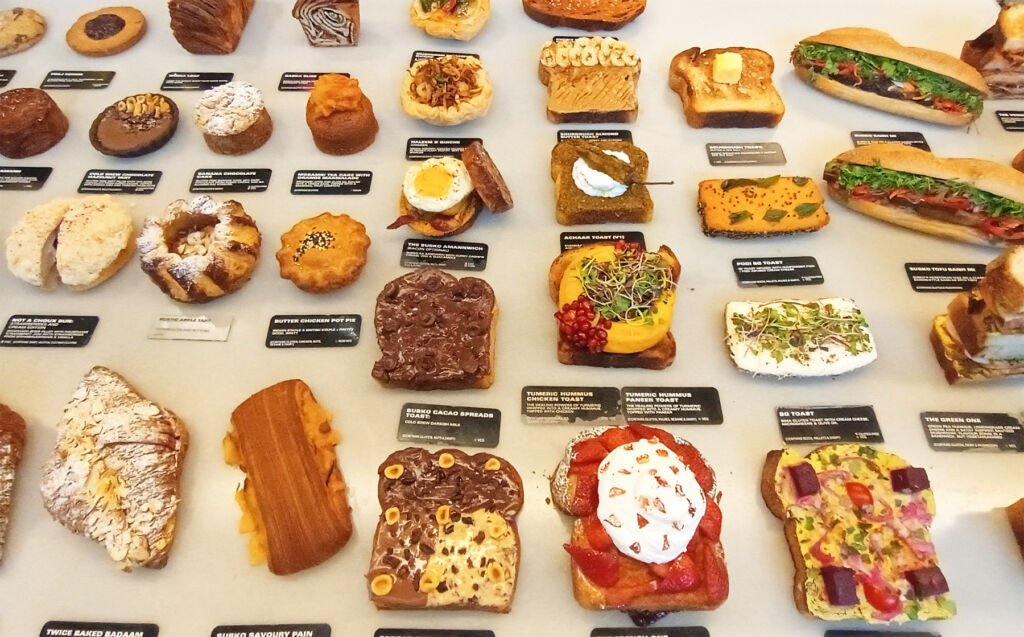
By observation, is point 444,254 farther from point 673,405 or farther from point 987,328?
point 987,328

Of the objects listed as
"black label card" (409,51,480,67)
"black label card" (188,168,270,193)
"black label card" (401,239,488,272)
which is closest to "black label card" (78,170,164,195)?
"black label card" (188,168,270,193)

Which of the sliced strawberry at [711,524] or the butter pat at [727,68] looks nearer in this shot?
the sliced strawberry at [711,524]

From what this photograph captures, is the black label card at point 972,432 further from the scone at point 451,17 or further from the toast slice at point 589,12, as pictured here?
the scone at point 451,17

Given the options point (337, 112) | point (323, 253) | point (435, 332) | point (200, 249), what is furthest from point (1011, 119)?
point (200, 249)

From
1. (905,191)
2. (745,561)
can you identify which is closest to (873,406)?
(745,561)

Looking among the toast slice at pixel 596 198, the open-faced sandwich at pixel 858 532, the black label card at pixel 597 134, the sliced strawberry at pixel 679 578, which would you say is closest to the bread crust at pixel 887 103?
the black label card at pixel 597 134

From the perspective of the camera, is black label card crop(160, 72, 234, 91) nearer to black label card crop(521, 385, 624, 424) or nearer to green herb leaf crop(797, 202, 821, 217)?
black label card crop(521, 385, 624, 424)
